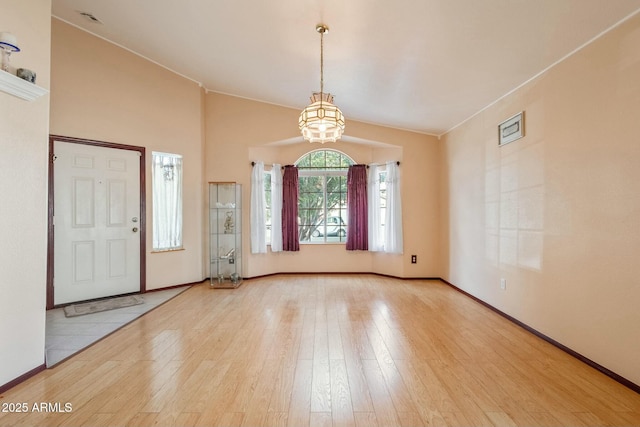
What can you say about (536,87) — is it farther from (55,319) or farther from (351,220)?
(55,319)

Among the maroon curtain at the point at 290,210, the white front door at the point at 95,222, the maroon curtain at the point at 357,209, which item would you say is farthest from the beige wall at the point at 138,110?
the maroon curtain at the point at 357,209

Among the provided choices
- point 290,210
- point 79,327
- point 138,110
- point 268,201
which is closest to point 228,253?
point 268,201

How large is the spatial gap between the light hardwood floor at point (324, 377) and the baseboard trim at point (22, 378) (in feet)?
0.13

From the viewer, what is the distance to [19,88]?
202cm

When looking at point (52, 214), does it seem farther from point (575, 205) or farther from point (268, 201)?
point (575, 205)

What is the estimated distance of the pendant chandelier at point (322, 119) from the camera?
2.58m

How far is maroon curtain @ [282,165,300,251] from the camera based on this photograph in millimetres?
5719

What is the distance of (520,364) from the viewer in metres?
2.37

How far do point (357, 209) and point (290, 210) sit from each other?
129 cm

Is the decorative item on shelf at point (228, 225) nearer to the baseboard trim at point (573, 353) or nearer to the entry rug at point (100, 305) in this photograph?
the entry rug at point (100, 305)

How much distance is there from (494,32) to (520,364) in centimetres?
268

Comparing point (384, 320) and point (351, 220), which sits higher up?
point (351, 220)

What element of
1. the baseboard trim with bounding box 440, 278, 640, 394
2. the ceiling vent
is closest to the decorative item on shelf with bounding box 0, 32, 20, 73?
the ceiling vent

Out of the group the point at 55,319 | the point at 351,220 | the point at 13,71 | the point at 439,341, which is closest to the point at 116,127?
the point at 13,71
